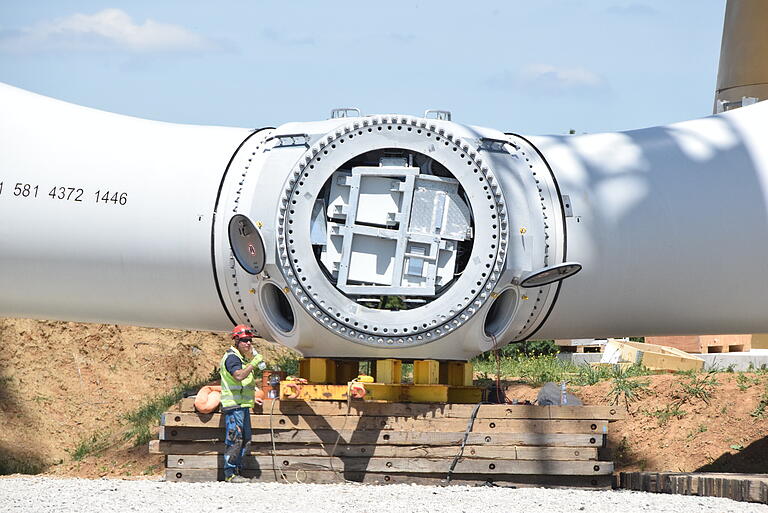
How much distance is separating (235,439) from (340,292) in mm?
1489

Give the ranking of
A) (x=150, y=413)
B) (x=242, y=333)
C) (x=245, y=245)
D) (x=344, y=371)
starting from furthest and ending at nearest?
(x=150, y=413)
(x=344, y=371)
(x=242, y=333)
(x=245, y=245)

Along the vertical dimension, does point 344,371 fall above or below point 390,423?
above

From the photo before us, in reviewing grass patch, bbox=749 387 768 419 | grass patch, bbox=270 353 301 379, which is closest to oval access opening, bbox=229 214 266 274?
grass patch, bbox=749 387 768 419

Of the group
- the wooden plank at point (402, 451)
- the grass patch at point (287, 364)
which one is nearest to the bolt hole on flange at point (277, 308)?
the wooden plank at point (402, 451)

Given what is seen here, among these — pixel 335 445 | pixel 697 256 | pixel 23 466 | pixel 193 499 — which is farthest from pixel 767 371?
pixel 23 466

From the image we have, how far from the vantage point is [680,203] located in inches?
377

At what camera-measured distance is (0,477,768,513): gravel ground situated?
7.59m

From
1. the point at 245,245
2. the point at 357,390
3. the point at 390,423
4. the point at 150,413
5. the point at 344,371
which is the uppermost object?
the point at 245,245

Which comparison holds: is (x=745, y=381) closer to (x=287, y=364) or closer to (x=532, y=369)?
(x=532, y=369)

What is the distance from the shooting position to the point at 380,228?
9062 millimetres

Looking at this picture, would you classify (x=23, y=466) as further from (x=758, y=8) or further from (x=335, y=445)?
(x=758, y=8)

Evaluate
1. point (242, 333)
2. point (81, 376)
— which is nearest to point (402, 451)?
point (242, 333)

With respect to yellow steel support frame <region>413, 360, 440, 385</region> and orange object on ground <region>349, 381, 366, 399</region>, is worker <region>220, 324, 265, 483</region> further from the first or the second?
yellow steel support frame <region>413, 360, 440, 385</region>

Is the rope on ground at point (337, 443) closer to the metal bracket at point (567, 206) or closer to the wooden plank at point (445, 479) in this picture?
the wooden plank at point (445, 479)
